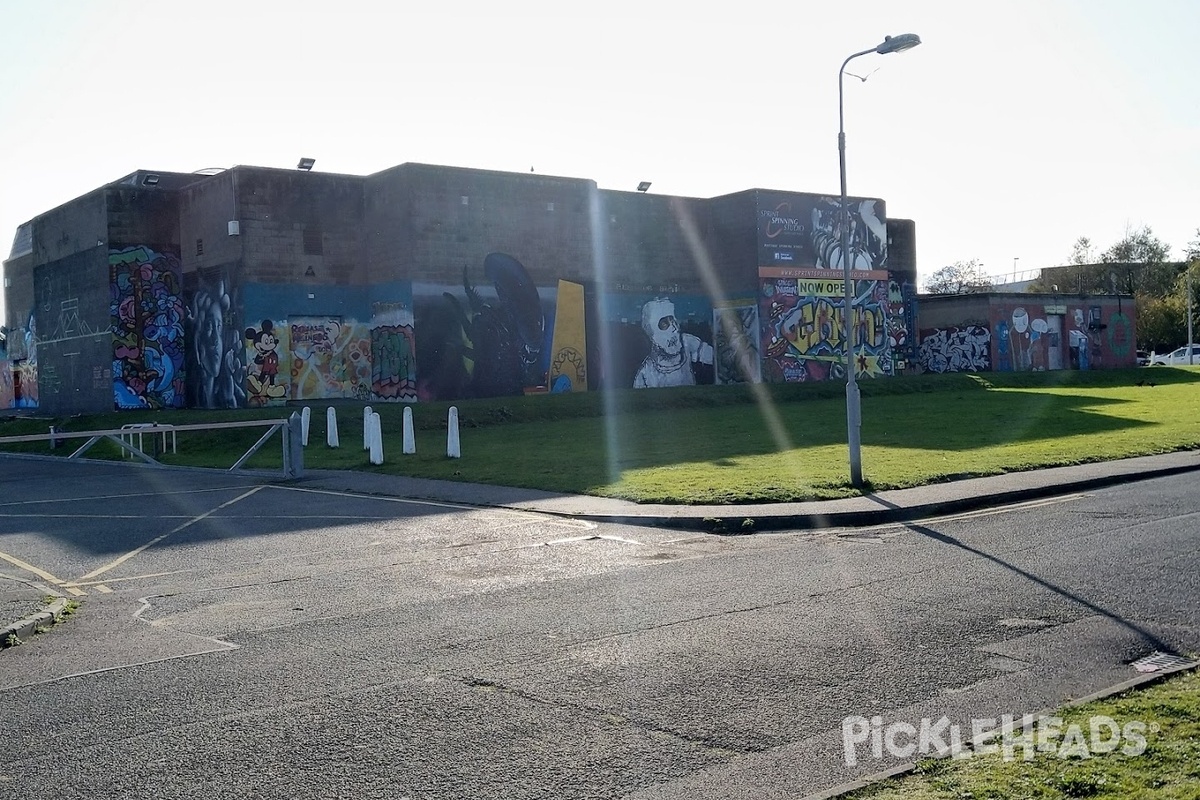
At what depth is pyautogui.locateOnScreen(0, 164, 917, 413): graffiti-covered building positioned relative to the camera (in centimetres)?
3659

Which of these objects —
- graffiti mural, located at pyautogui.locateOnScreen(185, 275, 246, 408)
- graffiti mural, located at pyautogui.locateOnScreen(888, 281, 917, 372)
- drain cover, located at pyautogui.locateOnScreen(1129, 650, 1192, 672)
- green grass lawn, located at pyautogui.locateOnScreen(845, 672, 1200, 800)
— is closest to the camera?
green grass lawn, located at pyautogui.locateOnScreen(845, 672, 1200, 800)

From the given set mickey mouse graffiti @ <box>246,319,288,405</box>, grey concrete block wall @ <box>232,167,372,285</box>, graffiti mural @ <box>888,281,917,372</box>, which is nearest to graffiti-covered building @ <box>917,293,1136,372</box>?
graffiti mural @ <box>888,281,917,372</box>

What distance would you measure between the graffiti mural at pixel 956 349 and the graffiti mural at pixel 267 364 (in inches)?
1225

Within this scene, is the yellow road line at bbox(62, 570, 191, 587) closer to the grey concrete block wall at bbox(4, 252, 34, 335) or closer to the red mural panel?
the grey concrete block wall at bbox(4, 252, 34, 335)

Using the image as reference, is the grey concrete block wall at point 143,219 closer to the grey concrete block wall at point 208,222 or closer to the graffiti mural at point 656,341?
the grey concrete block wall at point 208,222

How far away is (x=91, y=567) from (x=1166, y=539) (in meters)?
11.3

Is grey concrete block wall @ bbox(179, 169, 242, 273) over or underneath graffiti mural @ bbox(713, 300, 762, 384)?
over

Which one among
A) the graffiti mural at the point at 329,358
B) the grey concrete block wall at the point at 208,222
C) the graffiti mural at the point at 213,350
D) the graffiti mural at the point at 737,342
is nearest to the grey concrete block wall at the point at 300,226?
the grey concrete block wall at the point at 208,222

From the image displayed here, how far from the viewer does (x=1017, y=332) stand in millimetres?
53406

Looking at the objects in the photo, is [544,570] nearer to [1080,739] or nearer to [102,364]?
[1080,739]

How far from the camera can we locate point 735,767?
17.7 feet

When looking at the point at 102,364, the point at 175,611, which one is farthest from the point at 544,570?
the point at 102,364

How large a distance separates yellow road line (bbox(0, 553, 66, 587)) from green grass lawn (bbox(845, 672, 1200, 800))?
9021mm

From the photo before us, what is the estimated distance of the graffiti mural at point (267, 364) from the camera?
35812 mm
